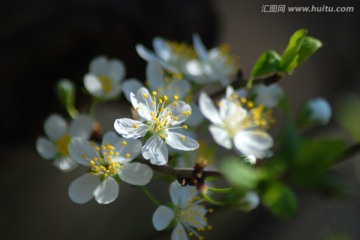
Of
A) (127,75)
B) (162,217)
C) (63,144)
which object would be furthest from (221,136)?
(127,75)

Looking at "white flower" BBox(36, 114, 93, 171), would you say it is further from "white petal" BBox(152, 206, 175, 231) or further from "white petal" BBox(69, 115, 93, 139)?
"white petal" BBox(152, 206, 175, 231)

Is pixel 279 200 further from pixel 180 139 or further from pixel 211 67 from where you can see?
pixel 211 67

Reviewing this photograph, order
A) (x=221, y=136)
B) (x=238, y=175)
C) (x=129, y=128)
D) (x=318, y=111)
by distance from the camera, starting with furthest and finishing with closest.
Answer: (x=318, y=111), (x=221, y=136), (x=129, y=128), (x=238, y=175)

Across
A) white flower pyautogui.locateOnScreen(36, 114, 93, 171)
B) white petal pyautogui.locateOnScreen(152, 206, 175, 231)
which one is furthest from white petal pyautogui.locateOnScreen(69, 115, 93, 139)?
white petal pyautogui.locateOnScreen(152, 206, 175, 231)

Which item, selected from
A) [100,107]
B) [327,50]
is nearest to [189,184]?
[100,107]

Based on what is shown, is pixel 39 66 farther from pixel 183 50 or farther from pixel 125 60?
pixel 183 50

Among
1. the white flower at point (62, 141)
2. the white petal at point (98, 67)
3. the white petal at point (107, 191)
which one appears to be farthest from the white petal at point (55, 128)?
the white petal at point (107, 191)

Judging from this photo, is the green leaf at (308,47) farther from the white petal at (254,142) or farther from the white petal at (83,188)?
the white petal at (83,188)
